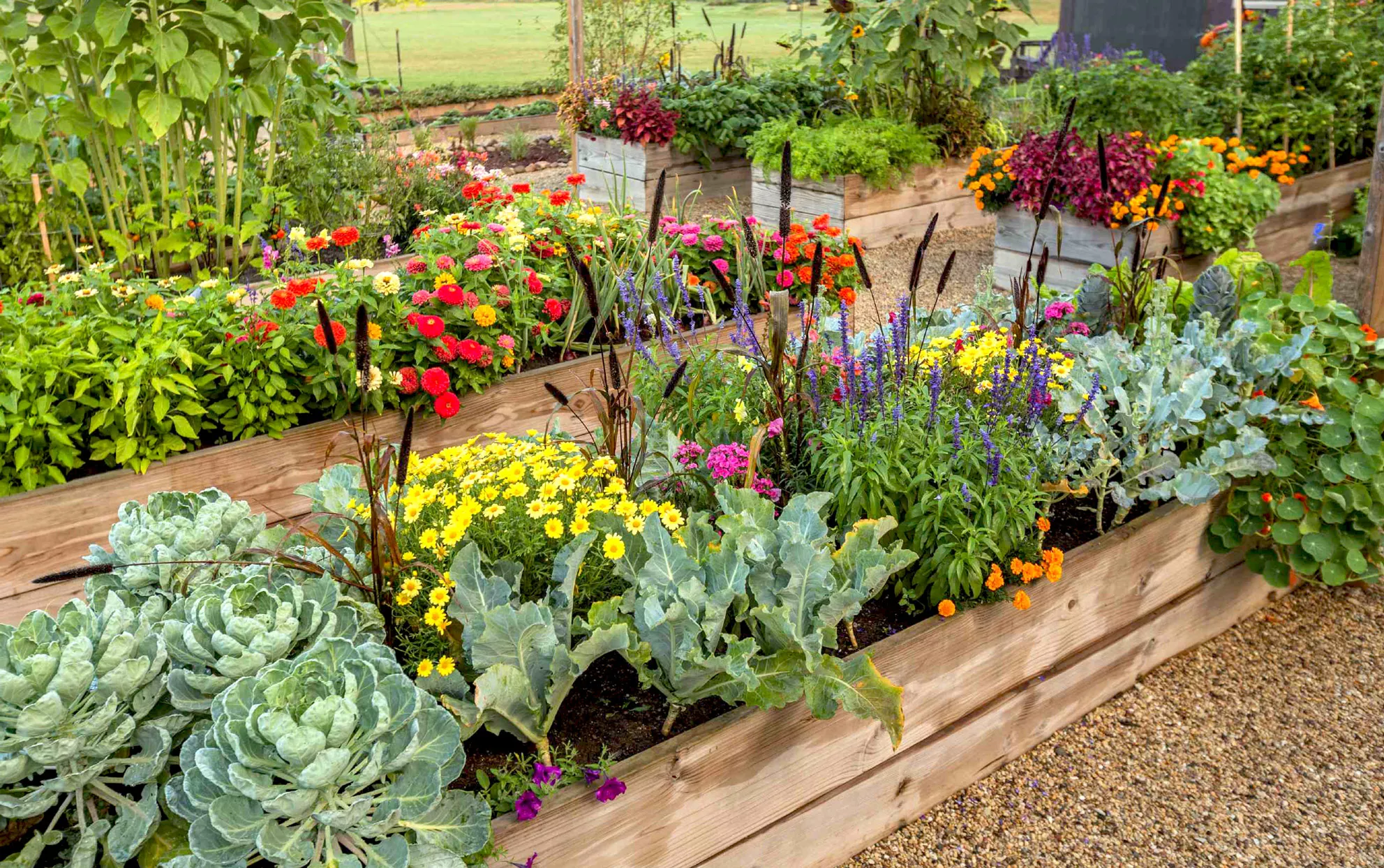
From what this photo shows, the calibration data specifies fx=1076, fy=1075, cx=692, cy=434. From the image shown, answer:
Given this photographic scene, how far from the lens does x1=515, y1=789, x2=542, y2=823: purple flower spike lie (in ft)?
5.06

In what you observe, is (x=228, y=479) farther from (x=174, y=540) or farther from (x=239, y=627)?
(x=239, y=627)

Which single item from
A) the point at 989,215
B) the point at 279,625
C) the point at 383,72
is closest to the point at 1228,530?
the point at 279,625

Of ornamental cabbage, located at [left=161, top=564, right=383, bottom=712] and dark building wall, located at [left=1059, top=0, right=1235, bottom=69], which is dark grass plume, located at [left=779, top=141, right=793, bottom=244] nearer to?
ornamental cabbage, located at [left=161, top=564, right=383, bottom=712]

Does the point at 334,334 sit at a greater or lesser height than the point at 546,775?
greater

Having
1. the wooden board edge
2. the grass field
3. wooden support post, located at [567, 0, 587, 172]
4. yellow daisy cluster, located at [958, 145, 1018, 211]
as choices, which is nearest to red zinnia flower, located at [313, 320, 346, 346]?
the wooden board edge

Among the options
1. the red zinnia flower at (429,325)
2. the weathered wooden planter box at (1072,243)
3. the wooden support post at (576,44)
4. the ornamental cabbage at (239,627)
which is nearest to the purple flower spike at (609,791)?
the ornamental cabbage at (239,627)

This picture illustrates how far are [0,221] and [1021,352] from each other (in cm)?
405

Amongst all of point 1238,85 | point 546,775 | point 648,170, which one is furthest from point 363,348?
point 1238,85

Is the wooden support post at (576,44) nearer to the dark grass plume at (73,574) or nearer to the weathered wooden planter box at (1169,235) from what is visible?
the weathered wooden planter box at (1169,235)

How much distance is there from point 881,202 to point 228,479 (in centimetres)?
402

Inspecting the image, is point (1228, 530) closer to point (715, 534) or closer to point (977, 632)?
point (977, 632)

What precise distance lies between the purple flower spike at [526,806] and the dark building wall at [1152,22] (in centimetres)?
1143

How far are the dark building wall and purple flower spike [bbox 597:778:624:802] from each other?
37.2 feet

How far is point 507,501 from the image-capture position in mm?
1867
